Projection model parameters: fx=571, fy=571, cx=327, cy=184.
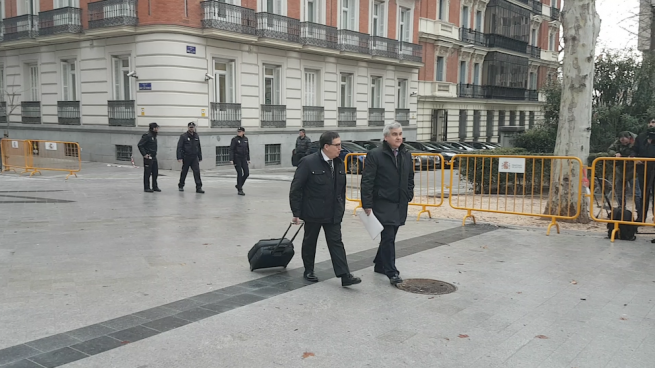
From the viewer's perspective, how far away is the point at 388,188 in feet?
20.9

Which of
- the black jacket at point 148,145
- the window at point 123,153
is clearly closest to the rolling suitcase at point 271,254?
the black jacket at point 148,145

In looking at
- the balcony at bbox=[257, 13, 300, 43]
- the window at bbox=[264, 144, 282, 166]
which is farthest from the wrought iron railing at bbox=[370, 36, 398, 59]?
the window at bbox=[264, 144, 282, 166]

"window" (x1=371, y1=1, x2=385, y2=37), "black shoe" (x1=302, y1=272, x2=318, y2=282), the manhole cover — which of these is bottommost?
the manhole cover

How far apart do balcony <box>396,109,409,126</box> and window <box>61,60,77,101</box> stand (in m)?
17.4

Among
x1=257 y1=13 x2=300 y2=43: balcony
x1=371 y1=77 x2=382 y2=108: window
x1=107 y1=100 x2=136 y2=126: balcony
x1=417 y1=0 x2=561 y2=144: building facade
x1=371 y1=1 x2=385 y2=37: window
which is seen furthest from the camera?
x1=417 y1=0 x2=561 y2=144: building facade

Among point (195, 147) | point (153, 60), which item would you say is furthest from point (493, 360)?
point (153, 60)

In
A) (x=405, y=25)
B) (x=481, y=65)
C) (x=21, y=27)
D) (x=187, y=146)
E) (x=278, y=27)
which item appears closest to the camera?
(x=187, y=146)

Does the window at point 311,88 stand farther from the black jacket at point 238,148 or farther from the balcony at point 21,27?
the black jacket at point 238,148

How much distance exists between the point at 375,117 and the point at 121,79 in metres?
14.1

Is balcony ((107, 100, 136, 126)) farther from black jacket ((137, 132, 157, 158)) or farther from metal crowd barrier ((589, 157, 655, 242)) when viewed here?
metal crowd barrier ((589, 157, 655, 242))

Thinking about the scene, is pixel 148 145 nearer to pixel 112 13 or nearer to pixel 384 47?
pixel 112 13

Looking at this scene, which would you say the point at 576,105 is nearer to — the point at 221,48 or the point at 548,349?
the point at 548,349

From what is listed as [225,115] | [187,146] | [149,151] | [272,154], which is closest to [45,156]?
[149,151]

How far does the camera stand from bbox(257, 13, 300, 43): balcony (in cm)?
2378
